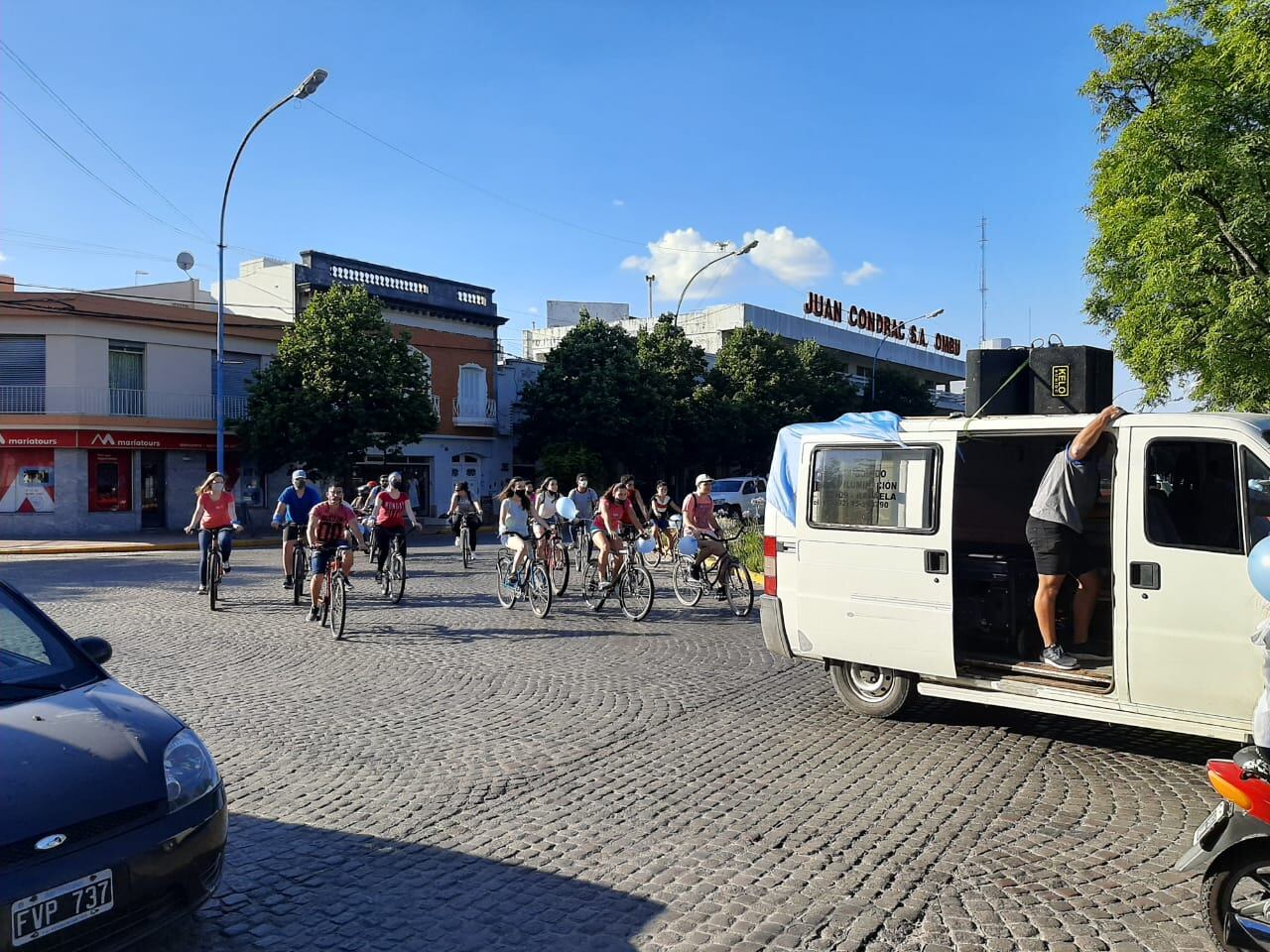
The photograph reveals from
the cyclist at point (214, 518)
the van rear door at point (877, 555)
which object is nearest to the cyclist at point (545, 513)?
the cyclist at point (214, 518)

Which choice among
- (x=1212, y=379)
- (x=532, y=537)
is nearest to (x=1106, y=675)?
(x=532, y=537)

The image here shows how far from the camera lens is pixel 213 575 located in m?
13.2

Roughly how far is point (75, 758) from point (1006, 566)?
5.97 m

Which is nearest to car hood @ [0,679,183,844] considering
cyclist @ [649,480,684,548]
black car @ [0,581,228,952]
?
black car @ [0,581,228,952]

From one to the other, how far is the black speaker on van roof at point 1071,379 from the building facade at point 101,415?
29290 millimetres

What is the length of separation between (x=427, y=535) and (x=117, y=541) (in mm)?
9000

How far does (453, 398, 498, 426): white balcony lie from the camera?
40.7 metres

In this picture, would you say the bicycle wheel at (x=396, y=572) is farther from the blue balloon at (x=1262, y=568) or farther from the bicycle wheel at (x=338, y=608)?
the blue balloon at (x=1262, y=568)

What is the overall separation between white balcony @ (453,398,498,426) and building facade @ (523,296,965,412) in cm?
492

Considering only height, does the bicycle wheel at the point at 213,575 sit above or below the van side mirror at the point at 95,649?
below

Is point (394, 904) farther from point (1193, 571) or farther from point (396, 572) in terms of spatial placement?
point (396, 572)

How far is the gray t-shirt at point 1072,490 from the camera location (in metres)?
6.25

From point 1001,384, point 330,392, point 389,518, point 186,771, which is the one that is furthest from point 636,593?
point 330,392

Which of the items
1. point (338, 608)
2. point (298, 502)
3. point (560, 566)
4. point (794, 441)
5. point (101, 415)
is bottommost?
point (338, 608)
